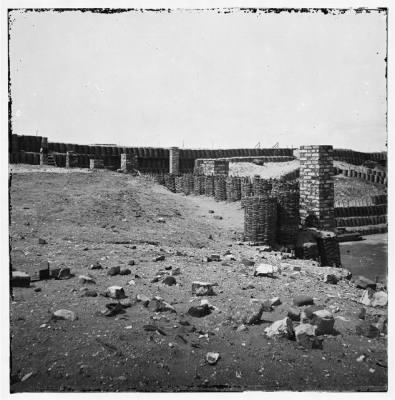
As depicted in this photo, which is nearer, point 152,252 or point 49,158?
point 152,252

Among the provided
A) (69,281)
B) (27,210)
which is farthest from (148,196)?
(69,281)

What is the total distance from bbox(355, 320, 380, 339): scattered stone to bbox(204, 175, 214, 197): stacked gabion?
39.5 ft

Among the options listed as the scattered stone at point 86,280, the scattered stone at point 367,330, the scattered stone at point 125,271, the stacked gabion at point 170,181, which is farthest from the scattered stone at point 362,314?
the stacked gabion at point 170,181

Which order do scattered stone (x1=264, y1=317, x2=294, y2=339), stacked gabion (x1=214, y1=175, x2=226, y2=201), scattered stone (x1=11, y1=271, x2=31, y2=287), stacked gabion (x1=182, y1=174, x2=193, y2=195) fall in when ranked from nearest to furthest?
scattered stone (x1=264, y1=317, x2=294, y2=339)
scattered stone (x1=11, y1=271, x2=31, y2=287)
stacked gabion (x1=214, y1=175, x2=226, y2=201)
stacked gabion (x1=182, y1=174, x2=193, y2=195)

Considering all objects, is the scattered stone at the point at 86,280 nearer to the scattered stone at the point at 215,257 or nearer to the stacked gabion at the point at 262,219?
the scattered stone at the point at 215,257

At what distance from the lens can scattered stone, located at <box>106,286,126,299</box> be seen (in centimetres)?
437

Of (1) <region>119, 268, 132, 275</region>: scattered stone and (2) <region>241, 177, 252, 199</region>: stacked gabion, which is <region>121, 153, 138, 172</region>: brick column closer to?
(2) <region>241, 177, 252, 199</region>: stacked gabion

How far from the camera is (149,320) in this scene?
4039 mm

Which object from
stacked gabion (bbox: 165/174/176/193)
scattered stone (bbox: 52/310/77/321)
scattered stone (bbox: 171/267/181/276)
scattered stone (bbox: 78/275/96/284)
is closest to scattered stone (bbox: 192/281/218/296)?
scattered stone (bbox: 171/267/181/276)

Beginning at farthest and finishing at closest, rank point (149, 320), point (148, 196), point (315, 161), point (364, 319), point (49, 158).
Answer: point (49, 158), point (148, 196), point (315, 161), point (364, 319), point (149, 320)

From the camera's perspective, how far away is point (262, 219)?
8125mm

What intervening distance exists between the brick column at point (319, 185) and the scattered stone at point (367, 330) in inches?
160

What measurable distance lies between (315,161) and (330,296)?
3.84 meters

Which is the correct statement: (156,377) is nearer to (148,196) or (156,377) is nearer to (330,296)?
(330,296)
